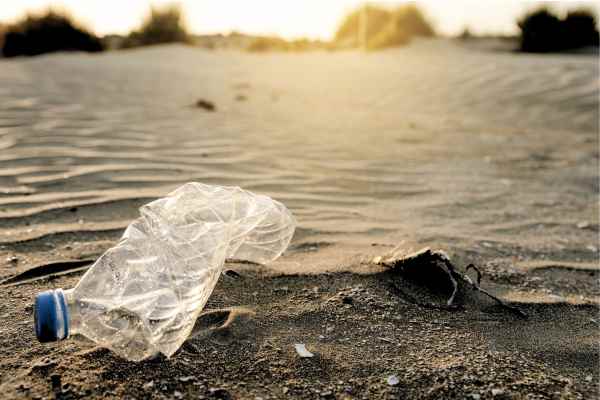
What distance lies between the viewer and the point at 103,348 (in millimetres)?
1415

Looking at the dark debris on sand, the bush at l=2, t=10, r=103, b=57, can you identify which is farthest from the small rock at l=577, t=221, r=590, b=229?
the bush at l=2, t=10, r=103, b=57

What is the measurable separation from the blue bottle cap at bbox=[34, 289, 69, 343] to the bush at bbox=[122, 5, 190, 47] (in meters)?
15.8

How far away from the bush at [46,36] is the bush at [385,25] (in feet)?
23.8

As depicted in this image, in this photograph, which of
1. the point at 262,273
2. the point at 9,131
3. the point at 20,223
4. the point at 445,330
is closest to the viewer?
the point at 445,330

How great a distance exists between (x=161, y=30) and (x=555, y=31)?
1085 cm

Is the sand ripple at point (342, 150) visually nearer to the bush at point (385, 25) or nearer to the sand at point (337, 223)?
the sand at point (337, 223)

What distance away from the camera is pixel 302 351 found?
1451 millimetres

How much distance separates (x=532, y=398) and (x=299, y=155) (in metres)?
2.57

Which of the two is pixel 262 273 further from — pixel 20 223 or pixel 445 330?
pixel 20 223

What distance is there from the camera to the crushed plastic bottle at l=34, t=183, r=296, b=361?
4.65ft

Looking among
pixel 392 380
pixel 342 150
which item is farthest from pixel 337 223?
pixel 342 150

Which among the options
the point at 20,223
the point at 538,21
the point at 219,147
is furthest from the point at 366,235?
the point at 538,21

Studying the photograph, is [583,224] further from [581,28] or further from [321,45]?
[321,45]

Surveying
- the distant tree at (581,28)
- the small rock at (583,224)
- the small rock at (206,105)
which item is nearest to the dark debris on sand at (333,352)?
the small rock at (583,224)
